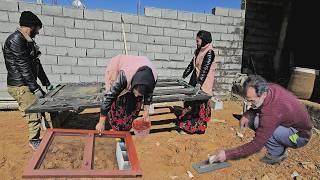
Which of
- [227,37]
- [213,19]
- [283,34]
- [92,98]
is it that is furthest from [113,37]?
[283,34]

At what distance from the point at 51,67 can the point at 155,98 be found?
2877mm

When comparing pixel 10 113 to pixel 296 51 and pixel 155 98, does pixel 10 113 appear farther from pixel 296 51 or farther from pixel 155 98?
pixel 296 51

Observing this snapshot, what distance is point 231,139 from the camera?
532 cm

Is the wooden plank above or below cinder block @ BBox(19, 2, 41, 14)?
below

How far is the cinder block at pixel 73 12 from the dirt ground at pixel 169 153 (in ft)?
6.75

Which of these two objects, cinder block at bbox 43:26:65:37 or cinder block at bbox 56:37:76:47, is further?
cinder block at bbox 56:37:76:47

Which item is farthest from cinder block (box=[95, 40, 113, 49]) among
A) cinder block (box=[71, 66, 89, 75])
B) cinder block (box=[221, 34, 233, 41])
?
cinder block (box=[221, 34, 233, 41])

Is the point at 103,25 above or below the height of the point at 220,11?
below

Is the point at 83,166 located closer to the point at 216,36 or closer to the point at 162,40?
the point at 162,40

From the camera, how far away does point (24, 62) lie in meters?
3.96

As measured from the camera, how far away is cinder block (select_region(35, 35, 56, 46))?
244 inches

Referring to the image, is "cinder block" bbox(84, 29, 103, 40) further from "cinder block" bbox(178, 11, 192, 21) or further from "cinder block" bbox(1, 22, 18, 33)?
"cinder block" bbox(178, 11, 192, 21)

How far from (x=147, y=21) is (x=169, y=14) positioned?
21.7 inches

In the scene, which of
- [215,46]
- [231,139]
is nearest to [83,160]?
[231,139]
